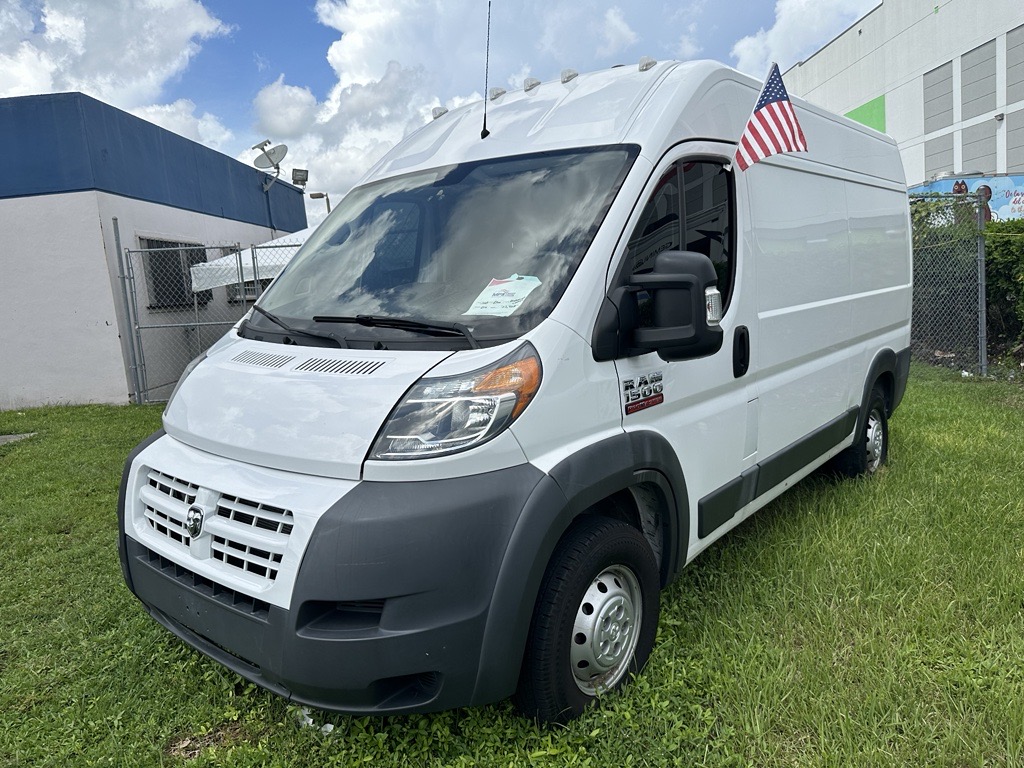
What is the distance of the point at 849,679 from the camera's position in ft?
9.18

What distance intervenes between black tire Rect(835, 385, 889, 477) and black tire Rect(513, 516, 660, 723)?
284 centimetres

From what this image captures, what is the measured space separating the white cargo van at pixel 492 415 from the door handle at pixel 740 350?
1.1 inches

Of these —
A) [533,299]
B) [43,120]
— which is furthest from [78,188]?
[533,299]

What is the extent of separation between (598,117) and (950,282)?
8.56m

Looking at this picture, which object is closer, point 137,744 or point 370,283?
point 137,744

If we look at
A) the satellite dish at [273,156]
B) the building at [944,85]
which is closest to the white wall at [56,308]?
the satellite dish at [273,156]

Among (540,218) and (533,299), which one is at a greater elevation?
(540,218)

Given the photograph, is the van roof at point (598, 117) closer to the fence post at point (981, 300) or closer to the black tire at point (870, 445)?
the black tire at point (870, 445)

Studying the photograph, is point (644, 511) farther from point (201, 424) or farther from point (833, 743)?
point (201, 424)

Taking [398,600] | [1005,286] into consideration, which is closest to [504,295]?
[398,600]

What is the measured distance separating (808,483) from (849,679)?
Result: 2.65 m

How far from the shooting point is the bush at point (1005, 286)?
8.99m

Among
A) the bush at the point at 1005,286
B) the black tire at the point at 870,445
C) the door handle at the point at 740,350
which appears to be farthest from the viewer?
the bush at the point at 1005,286

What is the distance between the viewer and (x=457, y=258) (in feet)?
9.10
